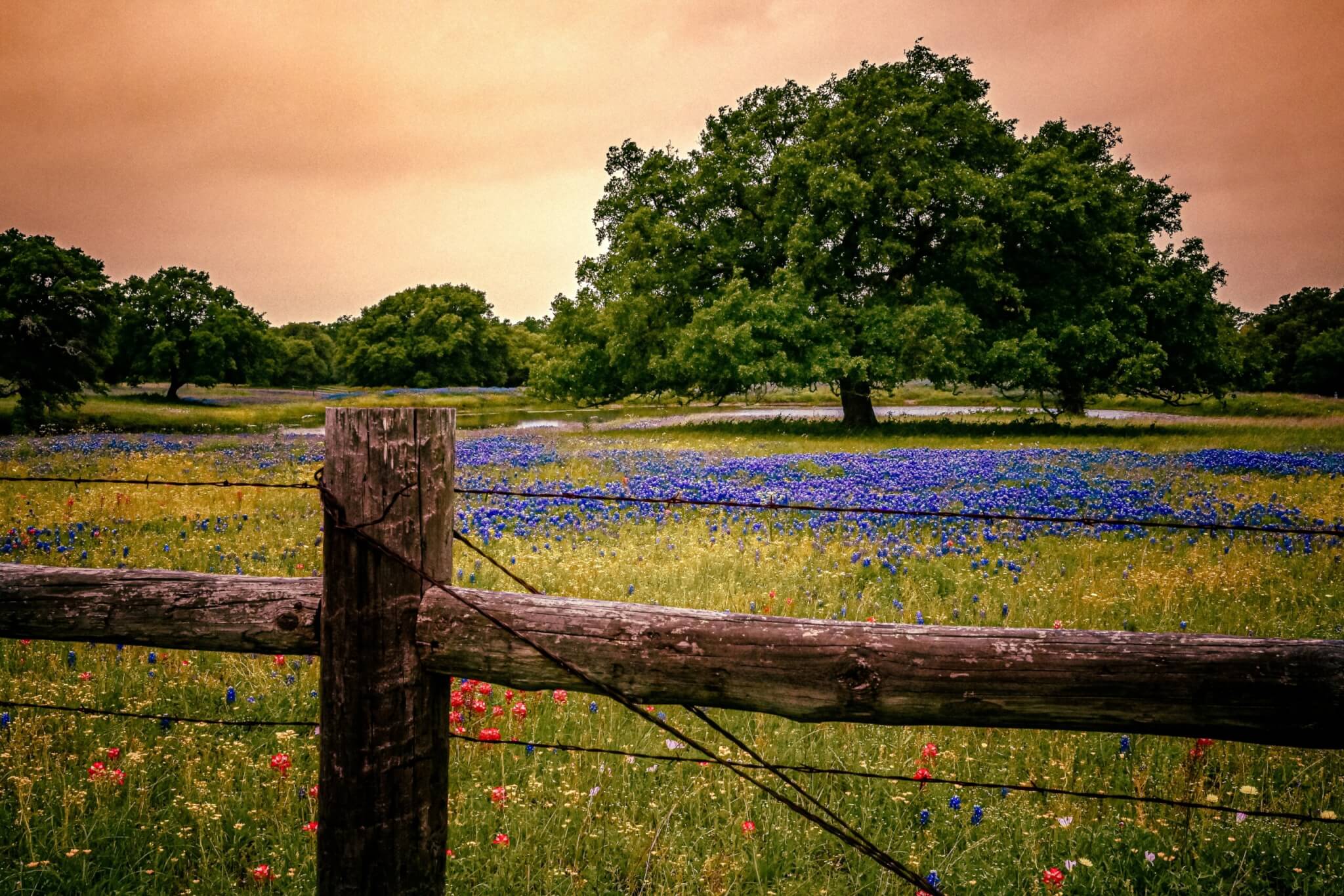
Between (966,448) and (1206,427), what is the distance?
40.1 ft

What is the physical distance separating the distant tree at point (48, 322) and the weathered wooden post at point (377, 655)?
30.1m

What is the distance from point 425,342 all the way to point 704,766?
253ft

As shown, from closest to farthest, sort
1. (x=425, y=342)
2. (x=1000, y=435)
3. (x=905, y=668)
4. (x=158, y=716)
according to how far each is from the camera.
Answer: (x=905, y=668) → (x=158, y=716) → (x=1000, y=435) → (x=425, y=342)

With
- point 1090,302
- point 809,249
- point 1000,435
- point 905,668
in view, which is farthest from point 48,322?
point 1090,302

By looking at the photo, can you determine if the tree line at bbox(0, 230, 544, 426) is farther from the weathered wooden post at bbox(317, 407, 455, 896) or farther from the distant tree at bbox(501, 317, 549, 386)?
the weathered wooden post at bbox(317, 407, 455, 896)

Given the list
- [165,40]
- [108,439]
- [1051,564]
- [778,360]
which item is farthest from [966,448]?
[108,439]

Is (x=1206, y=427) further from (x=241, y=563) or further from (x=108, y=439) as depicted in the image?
(x=108, y=439)

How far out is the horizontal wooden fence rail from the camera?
4.82 ft

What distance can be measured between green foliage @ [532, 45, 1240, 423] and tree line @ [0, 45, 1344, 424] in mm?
90

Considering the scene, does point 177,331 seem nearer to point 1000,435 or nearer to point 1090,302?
point 1000,435

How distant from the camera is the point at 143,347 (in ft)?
136

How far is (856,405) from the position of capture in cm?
2498

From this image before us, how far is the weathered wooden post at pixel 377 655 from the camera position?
1.66m

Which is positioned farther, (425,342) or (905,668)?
(425,342)
